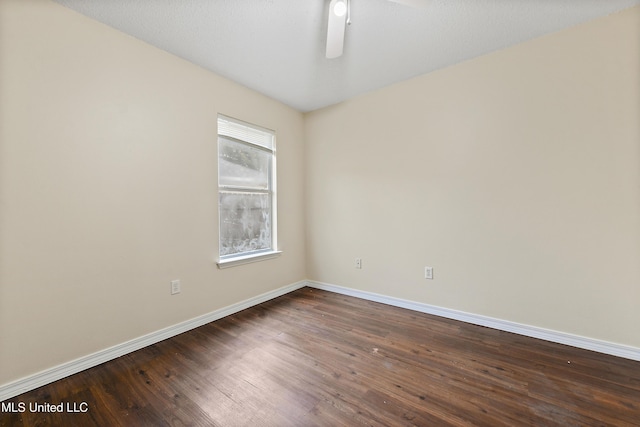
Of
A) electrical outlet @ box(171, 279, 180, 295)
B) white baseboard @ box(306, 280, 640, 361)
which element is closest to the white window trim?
electrical outlet @ box(171, 279, 180, 295)

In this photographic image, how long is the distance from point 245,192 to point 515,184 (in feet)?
8.78

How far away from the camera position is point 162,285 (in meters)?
2.21

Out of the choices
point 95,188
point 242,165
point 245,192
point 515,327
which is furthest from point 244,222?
point 515,327

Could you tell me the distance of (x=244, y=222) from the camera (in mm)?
3014

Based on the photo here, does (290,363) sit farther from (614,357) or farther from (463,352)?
(614,357)

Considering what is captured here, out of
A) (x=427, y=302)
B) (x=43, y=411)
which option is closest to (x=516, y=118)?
(x=427, y=302)

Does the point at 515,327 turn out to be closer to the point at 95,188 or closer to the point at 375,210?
the point at 375,210

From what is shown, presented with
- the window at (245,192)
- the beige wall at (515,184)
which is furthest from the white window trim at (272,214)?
the beige wall at (515,184)

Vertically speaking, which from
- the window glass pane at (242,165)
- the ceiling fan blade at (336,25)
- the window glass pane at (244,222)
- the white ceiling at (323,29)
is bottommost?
the window glass pane at (244,222)

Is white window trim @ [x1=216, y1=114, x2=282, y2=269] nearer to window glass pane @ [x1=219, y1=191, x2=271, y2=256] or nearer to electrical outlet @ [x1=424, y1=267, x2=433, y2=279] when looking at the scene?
window glass pane @ [x1=219, y1=191, x2=271, y2=256]

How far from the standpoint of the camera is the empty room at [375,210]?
1.53m

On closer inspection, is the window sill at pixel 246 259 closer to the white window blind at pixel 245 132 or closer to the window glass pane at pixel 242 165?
the window glass pane at pixel 242 165

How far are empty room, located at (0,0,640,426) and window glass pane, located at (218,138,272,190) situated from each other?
0.03m

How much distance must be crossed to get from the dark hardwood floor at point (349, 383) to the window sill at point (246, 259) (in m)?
0.64
